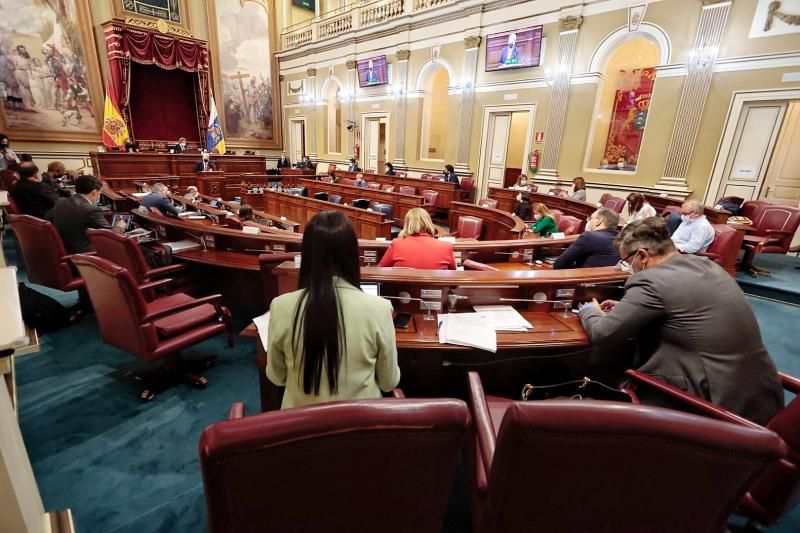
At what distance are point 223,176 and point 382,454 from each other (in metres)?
10.9

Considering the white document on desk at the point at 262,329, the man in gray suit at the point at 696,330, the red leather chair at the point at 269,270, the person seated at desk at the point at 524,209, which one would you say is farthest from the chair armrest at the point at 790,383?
the person seated at desk at the point at 524,209

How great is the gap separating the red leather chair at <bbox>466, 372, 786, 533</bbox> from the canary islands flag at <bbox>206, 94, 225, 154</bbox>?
1411 centimetres

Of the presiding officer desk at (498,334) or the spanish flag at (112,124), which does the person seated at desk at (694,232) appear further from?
the spanish flag at (112,124)

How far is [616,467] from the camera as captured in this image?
81 centimetres

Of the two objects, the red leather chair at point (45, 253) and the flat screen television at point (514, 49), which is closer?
the red leather chair at point (45, 253)

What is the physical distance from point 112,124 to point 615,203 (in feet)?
44.8

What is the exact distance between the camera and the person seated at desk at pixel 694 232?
14.0 feet

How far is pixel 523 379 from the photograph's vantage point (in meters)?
2.38

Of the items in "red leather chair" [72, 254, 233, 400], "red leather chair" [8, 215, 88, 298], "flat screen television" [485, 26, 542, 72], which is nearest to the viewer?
"red leather chair" [72, 254, 233, 400]

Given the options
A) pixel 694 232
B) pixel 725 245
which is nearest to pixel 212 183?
pixel 694 232

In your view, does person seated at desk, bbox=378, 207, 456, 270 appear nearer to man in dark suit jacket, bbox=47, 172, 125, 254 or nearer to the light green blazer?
the light green blazer

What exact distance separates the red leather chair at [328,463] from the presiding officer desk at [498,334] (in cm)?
93

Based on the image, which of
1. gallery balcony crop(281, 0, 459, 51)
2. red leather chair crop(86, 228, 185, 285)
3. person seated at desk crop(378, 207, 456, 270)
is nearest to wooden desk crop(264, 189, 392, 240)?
person seated at desk crop(378, 207, 456, 270)

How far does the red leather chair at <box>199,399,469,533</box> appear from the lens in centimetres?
72
